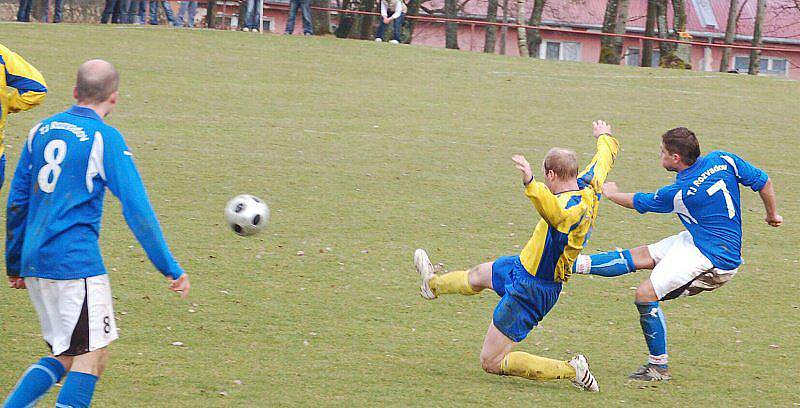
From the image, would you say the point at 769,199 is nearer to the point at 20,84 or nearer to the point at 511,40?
the point at 20,84

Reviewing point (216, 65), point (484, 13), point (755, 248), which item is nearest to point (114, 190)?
point (755, 248)

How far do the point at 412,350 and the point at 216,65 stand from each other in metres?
14.6

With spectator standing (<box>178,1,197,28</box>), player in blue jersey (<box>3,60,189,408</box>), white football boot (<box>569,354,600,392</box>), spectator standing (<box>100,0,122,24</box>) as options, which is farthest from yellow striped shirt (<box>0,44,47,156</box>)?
spectator standing (<box>178,1,197,28</box>)

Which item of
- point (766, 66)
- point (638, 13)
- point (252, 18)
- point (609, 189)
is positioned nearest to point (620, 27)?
point (252, 18)

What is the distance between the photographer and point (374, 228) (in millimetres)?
10852

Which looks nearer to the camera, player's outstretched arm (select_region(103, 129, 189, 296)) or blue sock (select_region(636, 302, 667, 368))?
player's outstretched arm (select_region(103, 129, 189, 296))

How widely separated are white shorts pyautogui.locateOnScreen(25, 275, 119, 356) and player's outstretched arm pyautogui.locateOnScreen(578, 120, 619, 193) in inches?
122

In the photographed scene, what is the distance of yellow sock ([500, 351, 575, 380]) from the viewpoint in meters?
6.52

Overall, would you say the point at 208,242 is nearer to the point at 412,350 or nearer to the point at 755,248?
the point at 412,350

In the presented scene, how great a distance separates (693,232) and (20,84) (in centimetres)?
460

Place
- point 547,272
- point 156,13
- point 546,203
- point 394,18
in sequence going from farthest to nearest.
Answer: point 394,18
point 156,13
point 547,272
point 546,203

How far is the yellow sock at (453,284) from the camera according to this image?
7.07 meters

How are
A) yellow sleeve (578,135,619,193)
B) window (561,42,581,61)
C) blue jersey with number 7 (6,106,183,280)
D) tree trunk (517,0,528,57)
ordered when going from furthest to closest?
window (561,42,581,61), tree trunk (517,0,528,57), yellow sleeve (578,135,619,193), blue jersey with number 7 (6,106,183,280)

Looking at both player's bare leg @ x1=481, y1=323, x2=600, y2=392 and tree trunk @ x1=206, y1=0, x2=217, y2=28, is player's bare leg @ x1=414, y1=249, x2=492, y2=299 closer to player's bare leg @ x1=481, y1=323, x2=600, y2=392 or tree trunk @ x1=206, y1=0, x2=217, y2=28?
player's bare leg @ x1=481, y1=323, x2=600, y2=392
